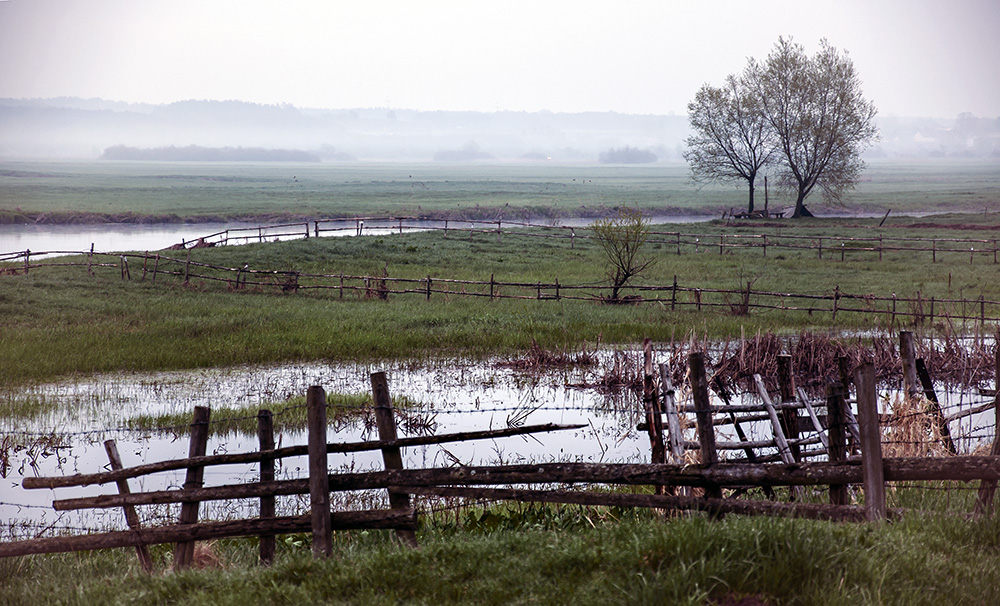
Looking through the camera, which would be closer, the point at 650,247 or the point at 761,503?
the point at 761,503

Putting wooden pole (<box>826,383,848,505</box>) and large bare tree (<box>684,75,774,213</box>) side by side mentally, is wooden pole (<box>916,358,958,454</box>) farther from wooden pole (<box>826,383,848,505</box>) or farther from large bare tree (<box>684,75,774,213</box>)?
large bare tree (<box>684,75,774,213</box>)

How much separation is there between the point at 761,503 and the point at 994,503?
198 centimetres

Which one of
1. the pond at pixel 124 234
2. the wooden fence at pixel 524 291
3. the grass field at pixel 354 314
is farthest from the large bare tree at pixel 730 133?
the wooden fence at pixel 524 291

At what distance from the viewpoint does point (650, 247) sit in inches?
1704

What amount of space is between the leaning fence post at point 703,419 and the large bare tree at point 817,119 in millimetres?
58560

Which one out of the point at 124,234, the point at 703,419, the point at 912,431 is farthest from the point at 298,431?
the point at 124,234

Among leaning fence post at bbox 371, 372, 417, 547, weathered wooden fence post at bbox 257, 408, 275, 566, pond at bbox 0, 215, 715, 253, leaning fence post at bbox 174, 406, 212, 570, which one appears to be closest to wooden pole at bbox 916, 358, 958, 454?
leaning fence post at bbox 371, 372, 417, 547

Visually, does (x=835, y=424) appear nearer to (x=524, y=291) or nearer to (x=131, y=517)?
(x=131, y=517)

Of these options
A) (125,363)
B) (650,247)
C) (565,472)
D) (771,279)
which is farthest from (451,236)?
(565,472)

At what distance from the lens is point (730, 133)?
67.4 m

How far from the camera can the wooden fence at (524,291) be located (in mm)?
23609

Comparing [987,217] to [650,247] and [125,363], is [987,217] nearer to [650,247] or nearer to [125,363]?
[650,247]

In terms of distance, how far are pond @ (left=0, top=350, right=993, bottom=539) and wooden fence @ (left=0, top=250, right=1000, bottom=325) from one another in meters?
6.47

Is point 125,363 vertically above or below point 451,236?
below
